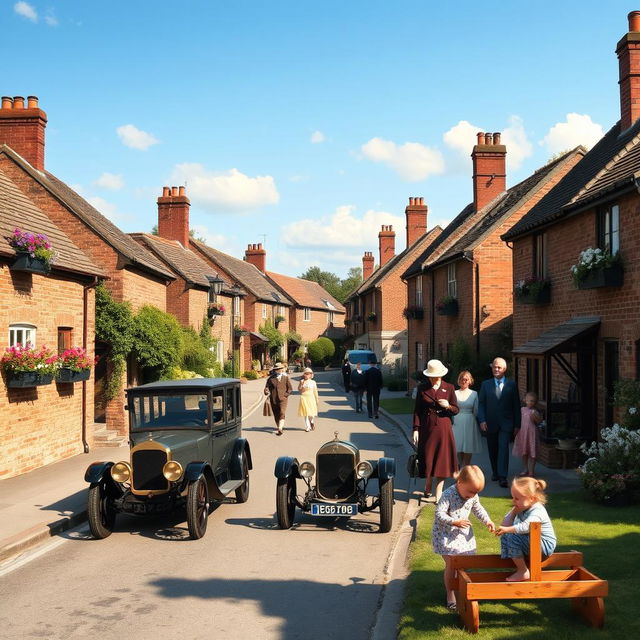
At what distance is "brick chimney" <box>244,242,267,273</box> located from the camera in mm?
61719

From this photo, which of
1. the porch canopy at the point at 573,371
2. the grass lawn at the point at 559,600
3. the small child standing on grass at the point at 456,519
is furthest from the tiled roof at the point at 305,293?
the small child standing on grass at the point at 456,519

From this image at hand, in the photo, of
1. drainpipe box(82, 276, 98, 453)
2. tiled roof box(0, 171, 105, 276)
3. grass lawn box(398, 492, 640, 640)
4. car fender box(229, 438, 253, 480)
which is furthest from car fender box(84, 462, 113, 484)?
drainpipe box(82, 276, 98, 453)

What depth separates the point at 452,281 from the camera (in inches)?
1034

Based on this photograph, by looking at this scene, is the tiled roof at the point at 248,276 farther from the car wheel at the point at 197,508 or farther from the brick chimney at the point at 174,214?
the car wheel at the point at 197,508

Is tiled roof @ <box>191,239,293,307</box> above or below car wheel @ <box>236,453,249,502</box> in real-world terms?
above

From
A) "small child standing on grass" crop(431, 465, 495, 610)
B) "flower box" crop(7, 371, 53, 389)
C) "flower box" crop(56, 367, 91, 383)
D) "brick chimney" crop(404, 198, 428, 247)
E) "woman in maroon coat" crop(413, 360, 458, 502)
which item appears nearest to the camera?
"small child standing on grass" crop(431, 465, 495, 610)

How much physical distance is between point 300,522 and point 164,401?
255 cm

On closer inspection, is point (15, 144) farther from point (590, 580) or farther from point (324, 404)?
point (590, 580)

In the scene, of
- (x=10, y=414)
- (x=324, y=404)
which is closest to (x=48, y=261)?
(x=10, y=414)

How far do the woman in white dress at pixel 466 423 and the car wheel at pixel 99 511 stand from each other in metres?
5.22

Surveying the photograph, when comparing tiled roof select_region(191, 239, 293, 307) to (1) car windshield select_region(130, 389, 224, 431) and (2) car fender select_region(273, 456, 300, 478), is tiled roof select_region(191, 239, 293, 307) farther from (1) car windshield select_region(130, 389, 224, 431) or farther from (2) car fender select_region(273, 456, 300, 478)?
(2) car fender select_region(273, 456, 300, 478)

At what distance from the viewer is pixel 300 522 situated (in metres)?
9.67

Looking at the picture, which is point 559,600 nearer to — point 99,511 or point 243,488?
point 99,511

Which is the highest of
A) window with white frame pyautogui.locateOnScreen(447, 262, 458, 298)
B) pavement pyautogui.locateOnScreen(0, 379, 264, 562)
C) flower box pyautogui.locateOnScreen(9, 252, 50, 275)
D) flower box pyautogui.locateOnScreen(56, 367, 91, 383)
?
window with white frame pyautogui.locateOnScreen(447, 262, 458, 298)
